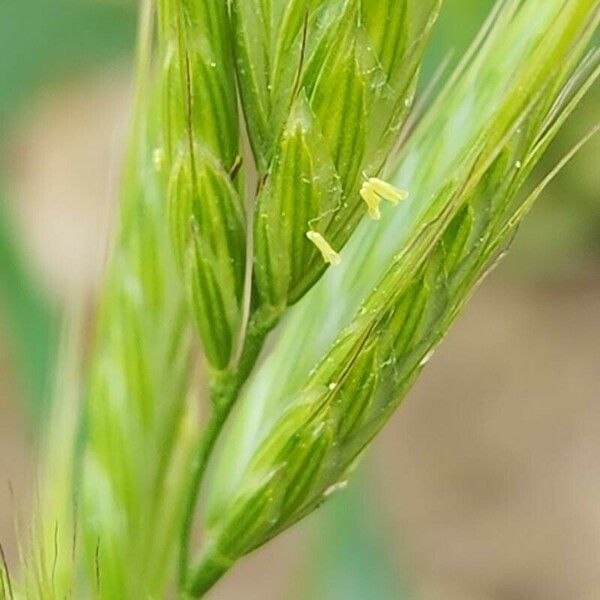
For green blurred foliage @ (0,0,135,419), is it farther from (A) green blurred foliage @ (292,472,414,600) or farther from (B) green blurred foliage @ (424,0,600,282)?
(B) green blurred foliage @ (424,0,600,282)

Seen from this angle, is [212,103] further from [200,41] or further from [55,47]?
[55,47]

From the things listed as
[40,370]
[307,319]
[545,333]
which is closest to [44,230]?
[545,333]

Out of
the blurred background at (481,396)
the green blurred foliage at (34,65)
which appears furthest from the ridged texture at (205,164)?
the blurred background at (481,396)

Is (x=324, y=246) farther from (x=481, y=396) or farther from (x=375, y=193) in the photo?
(x=481, y=396)

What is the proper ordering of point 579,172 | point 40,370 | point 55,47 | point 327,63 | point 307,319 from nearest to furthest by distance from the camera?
point 327,63
point 307,319
point 40,370
point 55,47
point 579,172

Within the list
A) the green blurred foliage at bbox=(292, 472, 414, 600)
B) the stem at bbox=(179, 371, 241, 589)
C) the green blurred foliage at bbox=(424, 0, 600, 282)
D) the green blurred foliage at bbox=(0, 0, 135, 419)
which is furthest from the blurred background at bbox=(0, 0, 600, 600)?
the stem at bbox=(179, 371, 241, 589)

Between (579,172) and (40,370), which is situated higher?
(40,370)
